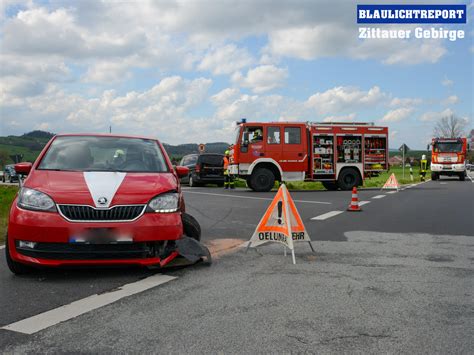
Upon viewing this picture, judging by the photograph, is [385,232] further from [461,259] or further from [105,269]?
[105,269]

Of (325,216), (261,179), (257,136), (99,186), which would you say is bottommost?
(325,216)

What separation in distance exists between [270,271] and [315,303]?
4.50ft

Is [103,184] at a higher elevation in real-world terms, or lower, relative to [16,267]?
higher

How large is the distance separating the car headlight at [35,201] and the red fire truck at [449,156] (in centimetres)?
3439

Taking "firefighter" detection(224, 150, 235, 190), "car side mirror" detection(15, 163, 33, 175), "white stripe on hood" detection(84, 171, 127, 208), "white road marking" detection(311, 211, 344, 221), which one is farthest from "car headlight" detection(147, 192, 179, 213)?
Result: "firefighter" detection(224, 150, 235, 190)

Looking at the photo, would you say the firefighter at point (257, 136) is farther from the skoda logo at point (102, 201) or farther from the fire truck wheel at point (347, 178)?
the skoda logo at point (102, 201)

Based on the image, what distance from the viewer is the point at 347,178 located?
75.5ft

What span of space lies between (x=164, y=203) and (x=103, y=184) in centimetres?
66

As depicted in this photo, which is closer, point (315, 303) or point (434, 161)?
point (315, 303)

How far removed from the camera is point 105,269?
5.73 m

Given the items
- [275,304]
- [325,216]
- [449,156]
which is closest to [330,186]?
[325,216]

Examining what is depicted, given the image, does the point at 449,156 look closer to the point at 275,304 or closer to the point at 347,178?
the point at 347,178

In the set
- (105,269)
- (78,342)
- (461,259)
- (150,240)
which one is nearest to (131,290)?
(150,240)

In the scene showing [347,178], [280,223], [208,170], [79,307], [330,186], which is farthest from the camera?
[208,170]
